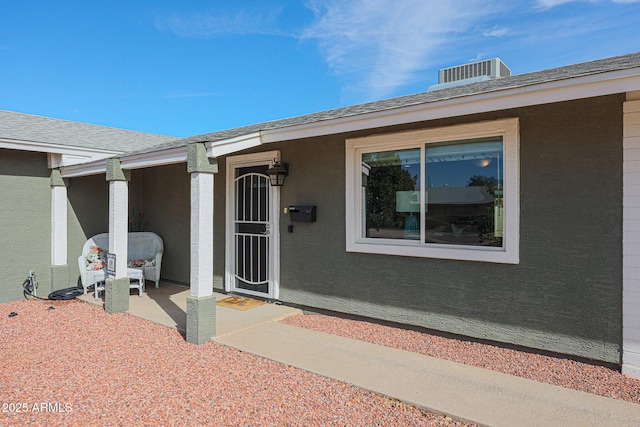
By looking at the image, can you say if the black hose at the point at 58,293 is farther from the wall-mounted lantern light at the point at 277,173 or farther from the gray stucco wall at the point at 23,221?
the wall-mounted lantern light at the point at 277,173

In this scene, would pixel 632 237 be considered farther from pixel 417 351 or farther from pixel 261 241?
pixel 261 241

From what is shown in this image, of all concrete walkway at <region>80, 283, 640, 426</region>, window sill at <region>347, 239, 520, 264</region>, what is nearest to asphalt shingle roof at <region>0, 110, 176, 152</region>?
concrete walkway at <region>80, 283, 640, 426</region>

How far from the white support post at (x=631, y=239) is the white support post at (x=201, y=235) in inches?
173

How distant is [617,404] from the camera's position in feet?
9.46

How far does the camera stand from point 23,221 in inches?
267

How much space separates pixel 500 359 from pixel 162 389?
3.34 m

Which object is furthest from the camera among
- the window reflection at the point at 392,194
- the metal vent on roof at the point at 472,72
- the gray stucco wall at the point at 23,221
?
the metal vent on roof at the point at 472,72

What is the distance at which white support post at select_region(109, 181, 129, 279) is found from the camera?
589 centimetres

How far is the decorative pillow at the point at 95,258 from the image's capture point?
7.06 metres

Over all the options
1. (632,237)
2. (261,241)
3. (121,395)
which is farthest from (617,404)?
(261,241)

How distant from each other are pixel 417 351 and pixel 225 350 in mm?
2188

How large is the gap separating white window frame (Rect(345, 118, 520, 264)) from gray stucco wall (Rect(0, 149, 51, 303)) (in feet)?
19.4

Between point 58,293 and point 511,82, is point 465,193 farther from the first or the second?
point 58,293

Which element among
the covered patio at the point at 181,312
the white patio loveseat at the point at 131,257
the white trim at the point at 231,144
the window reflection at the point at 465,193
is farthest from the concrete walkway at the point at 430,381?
the white patio loveseat at the point at 131,257
